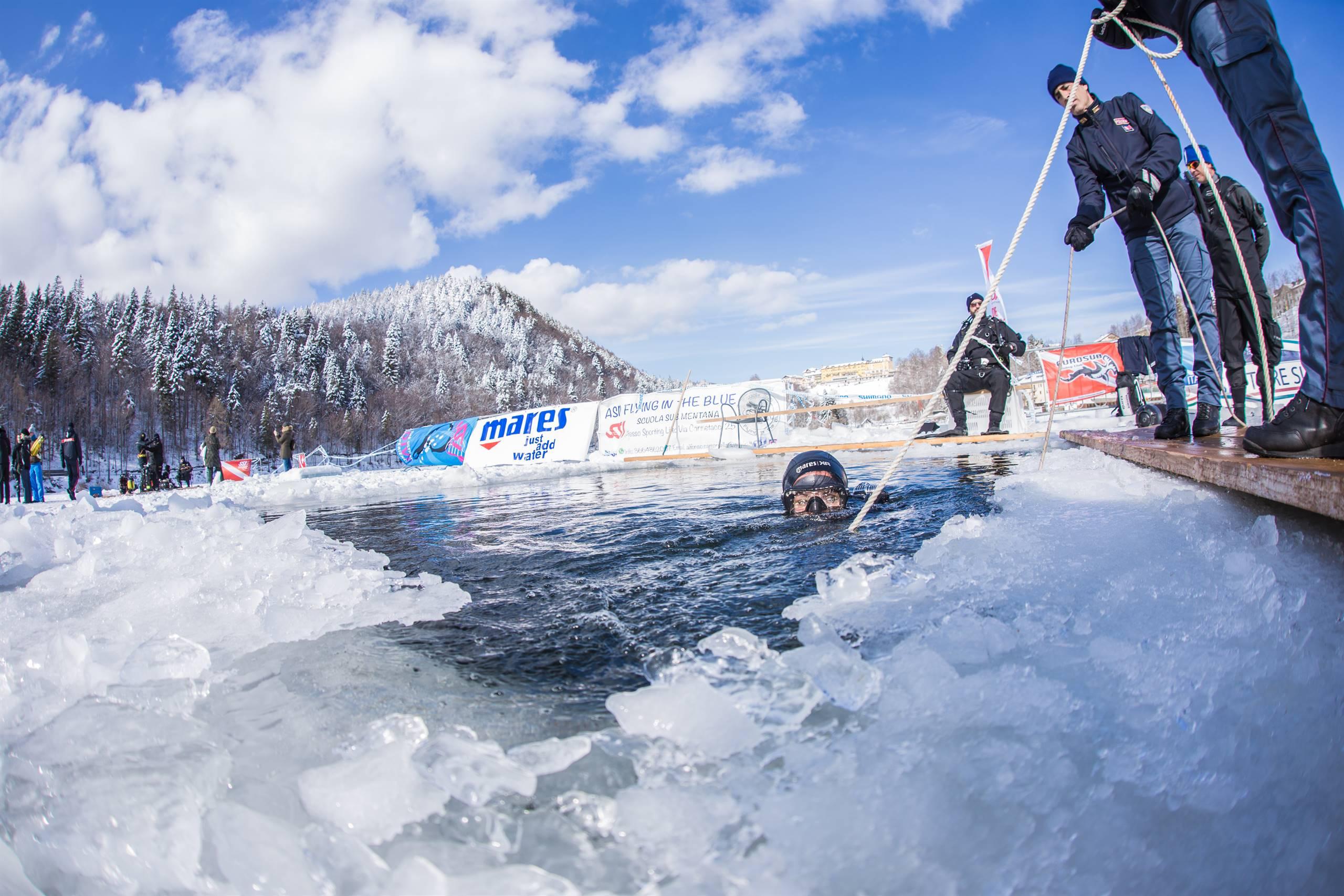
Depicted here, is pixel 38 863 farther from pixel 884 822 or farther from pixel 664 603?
pixel 664 603

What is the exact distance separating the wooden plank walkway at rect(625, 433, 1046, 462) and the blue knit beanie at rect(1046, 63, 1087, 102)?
3759mm

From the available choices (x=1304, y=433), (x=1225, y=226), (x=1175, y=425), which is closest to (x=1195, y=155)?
(x=1225, y=226)

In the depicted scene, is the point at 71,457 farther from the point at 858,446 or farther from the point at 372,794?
the point at 372,794

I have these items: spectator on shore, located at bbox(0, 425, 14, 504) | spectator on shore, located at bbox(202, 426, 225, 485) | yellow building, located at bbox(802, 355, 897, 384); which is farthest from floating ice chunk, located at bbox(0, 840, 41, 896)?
yellow building, located at bbox(802, 355, 897, 384)

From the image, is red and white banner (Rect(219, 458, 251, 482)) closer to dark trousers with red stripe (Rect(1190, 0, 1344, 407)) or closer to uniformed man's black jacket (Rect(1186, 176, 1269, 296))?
uniformed man's black jacket (Rect(1186, 176, 1269, 296))

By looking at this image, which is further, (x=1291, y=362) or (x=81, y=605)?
(x=1291, y=362)

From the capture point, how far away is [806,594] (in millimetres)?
2738

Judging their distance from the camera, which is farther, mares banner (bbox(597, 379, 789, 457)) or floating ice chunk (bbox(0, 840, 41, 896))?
mares banner (bbox(597, 379, 789, 457))

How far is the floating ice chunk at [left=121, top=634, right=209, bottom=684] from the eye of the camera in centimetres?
170

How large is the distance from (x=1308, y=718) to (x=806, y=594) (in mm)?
1728

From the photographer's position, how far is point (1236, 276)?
482 centimetres

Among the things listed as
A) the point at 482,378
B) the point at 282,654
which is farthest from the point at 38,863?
the point at 482,378

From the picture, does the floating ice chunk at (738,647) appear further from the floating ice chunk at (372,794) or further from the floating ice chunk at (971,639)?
the floating ice chunk at (372,794)

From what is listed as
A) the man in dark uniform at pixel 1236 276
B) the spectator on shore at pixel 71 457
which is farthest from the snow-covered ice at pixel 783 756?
the spectator on shore at pixel 71 457
